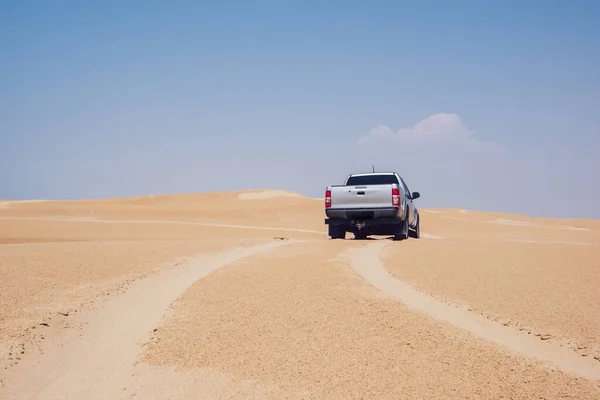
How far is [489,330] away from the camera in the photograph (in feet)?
19.2

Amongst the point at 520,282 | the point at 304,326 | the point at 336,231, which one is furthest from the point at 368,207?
the point at 304,326

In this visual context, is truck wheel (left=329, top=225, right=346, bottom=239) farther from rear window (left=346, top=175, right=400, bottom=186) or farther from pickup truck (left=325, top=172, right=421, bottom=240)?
rear window (left=346, top=175, right=400, bottom=186)

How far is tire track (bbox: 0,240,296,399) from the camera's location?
4.51 meters

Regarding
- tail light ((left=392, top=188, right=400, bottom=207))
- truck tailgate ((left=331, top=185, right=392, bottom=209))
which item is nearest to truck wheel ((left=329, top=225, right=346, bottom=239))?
truck tailgate ((left=331, top=185, right=392, bottom=209))

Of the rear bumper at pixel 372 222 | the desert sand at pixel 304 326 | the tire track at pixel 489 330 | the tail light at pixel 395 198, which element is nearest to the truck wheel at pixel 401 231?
the rear bumper at pixel 372 222

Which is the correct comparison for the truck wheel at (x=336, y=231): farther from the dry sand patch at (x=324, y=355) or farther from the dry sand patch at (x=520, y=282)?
→ the dry sand patch at (x=324, y=355)

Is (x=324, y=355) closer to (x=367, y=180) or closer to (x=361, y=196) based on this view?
(x=361, y=196)

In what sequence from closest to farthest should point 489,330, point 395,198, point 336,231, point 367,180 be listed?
1. point 489,330
2. point 395,198
3. point 336,231
4. point 367,180

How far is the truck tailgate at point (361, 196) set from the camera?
17281 mm

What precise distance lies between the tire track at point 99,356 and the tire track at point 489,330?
3.32 m

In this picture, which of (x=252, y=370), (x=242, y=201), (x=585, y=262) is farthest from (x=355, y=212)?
(x=242, y=201)

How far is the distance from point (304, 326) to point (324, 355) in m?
1.00

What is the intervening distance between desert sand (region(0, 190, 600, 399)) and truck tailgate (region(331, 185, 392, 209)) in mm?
4894

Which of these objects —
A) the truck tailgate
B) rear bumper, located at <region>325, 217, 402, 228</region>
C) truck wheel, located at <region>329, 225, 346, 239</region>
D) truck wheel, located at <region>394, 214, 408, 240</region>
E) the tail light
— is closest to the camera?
the tail light
